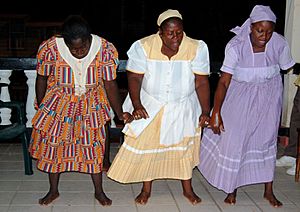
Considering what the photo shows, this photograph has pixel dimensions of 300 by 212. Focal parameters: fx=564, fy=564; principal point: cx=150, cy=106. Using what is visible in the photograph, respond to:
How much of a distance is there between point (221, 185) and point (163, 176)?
40 centimetres

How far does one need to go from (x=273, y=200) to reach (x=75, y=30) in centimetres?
179

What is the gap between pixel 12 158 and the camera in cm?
495

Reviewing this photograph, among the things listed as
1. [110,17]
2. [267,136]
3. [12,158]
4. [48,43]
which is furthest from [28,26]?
[267,136]

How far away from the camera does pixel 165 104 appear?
12.2 feet

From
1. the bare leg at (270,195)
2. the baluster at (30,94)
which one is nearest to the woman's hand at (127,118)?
the bare leg at (270,195)

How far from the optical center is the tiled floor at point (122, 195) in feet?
12.5

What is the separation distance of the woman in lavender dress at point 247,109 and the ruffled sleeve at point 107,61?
2.35 feet

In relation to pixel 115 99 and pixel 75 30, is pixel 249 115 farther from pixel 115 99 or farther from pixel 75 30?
pixel 75 30

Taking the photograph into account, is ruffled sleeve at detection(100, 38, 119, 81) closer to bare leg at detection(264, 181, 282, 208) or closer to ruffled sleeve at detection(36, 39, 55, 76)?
ruffled sleeve at detection(36, 39, 55, 76)

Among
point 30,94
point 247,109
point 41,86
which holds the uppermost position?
point 41,86

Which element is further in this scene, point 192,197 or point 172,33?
point 192,197

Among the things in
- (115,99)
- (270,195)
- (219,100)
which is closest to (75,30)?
(115,99)

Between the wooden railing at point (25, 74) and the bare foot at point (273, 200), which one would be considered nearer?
the bare foot at point (273, 200)

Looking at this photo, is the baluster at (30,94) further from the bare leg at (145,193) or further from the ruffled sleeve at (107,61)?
the bare leg at (145,193)
